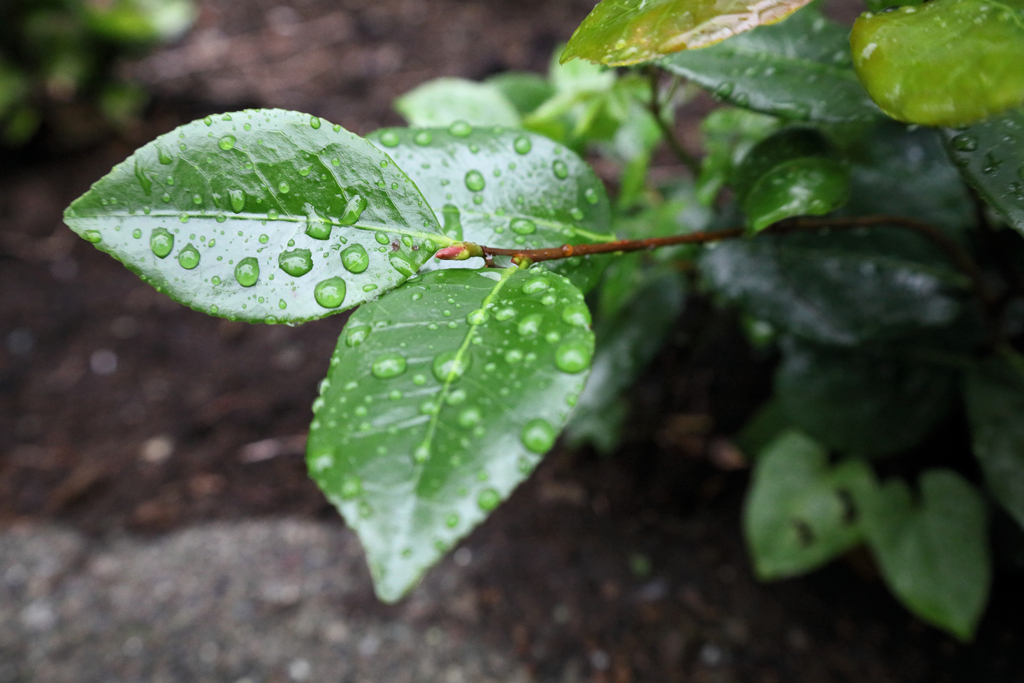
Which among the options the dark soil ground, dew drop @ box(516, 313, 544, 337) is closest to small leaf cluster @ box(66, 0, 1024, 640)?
dew drop @ box(516, 313, 544, 337)

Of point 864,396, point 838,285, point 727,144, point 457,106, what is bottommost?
point 864,396

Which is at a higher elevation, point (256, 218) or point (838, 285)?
point (256, 218)

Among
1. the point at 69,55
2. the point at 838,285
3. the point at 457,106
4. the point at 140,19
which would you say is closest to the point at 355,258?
the point at 457,106

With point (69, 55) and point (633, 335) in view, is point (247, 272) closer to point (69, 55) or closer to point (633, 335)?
point (633, 335)

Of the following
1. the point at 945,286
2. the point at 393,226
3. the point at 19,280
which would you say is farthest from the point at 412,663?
the point at 19,280

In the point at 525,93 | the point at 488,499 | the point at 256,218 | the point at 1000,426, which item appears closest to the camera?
the point at 488,499

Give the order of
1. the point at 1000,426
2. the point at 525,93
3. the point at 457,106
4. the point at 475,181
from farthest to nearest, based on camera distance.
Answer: the point at 525,93, the point at 457,106, the point at 1000,426, the point at 475,181

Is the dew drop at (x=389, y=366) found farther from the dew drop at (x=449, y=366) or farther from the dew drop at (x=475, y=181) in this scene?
the dew drop at (x=475, y=181)
